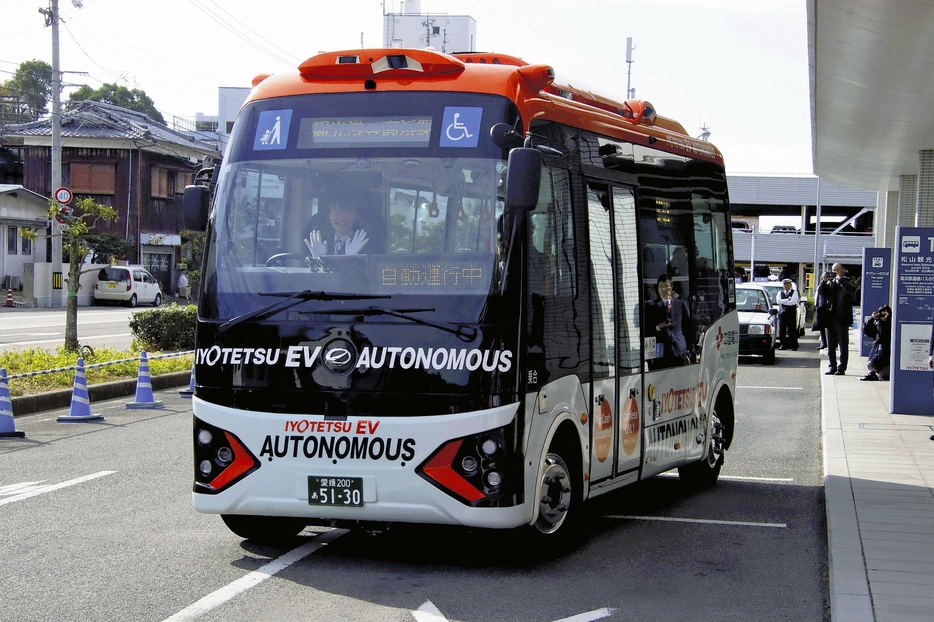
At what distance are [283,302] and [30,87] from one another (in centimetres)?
8400

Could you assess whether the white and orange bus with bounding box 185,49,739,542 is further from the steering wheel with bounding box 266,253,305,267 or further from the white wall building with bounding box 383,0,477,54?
the white wall building with bounding box 383,0,477,54

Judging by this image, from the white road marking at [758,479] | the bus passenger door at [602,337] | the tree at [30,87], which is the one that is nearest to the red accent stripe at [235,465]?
the bus passenger door at [602,337]

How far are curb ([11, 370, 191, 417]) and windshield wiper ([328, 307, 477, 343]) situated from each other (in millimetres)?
9480

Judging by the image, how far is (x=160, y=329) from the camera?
869 inches

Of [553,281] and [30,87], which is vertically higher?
[30,87]

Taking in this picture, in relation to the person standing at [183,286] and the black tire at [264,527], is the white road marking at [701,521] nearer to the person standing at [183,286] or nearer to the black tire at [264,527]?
the black tire at [264,527]

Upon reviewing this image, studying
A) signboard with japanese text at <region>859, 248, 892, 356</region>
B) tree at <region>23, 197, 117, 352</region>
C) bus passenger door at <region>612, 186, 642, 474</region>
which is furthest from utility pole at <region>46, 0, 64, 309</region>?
bus passenger door at <region>612, 186, 642, 474</region>

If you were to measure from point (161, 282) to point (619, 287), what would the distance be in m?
55.3

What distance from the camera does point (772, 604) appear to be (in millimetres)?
6422

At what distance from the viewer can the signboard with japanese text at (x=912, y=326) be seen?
1582 cm

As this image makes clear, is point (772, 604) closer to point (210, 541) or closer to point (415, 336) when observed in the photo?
point (415, 336)

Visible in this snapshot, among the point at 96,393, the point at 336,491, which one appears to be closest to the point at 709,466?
the point at 336,491

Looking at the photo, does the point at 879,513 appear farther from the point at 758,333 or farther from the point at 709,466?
the point at 758,333

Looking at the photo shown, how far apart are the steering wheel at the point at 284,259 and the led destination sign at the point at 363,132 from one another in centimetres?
69
